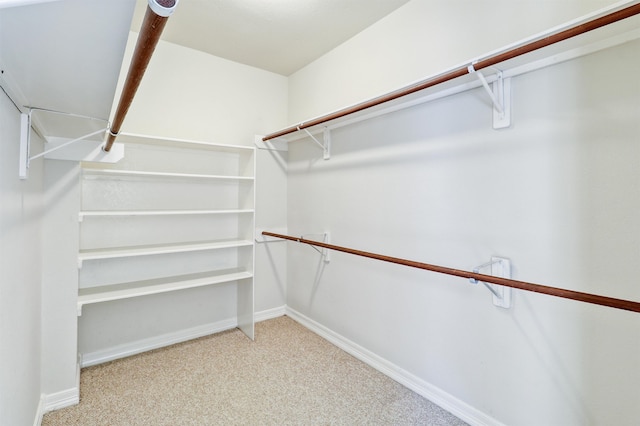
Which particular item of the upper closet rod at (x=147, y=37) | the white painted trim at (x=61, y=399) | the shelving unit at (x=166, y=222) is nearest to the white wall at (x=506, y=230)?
the shelving unit at (x=166, y=222)

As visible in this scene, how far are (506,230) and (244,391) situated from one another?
1840mm

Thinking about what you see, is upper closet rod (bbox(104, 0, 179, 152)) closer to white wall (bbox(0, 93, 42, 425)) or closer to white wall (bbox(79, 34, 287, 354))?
white wall (bbox(0, 93, 42, 425))

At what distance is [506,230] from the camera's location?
1.59 metres

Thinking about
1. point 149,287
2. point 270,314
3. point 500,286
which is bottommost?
point 270,314

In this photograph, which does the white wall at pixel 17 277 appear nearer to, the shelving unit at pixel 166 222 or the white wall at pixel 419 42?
the shelving unit at pixel 166 222

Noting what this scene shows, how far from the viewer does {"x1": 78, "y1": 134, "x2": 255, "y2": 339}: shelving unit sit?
7.62ft

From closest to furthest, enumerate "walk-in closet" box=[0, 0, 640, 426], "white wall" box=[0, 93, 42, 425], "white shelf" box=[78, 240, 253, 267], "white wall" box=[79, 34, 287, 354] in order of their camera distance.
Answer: "white wall" box=[0, 93, 42, 425] < "walk-in closet" box=[0, 0, 640, 426] < "white shelf" box=[78, 240, 253, 267] < "white wall" box=[79, 34, 287, 354]

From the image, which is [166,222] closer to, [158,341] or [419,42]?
[158,341]

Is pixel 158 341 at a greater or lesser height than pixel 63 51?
lesser

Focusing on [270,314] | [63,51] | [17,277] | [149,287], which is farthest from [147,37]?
[270,314]

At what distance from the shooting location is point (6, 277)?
112 cm

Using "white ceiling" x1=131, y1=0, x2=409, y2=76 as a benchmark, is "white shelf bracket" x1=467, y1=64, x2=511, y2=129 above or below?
below

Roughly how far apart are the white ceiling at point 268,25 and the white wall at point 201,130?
0.20m

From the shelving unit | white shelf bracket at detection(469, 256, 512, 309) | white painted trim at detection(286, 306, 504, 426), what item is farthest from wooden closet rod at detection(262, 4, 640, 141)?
white painted trim at detection(286, 306, 504, 426)
